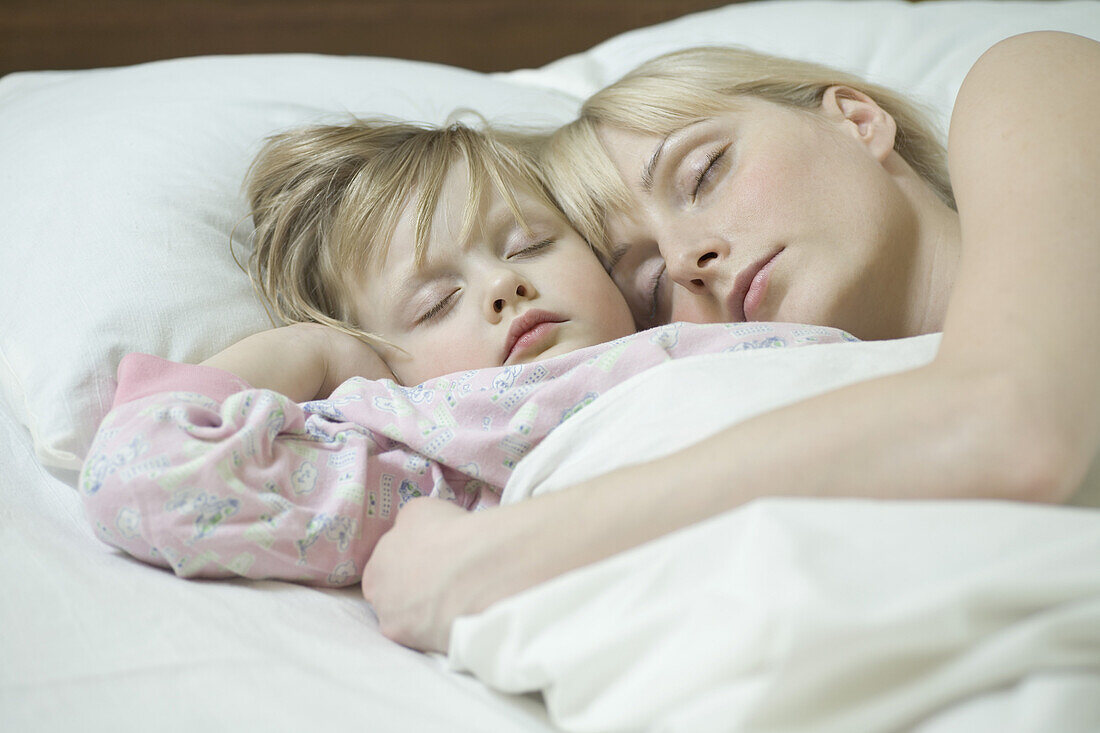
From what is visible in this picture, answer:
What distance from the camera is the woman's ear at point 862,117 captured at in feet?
3.38

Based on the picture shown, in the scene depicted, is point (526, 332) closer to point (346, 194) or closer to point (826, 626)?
point (346, 194)

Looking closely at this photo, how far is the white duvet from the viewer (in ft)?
1.46

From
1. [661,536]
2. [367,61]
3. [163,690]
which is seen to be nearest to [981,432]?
[661,536]

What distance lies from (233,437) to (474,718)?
0.31m

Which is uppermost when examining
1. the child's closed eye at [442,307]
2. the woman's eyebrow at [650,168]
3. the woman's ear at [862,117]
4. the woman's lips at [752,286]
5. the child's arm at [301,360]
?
the woman's ear at [862,117]

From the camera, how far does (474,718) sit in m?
0.54

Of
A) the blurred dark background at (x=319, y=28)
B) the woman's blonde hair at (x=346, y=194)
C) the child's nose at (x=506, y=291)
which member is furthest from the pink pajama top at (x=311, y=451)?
the blurred dark background at (x=319, y=28)

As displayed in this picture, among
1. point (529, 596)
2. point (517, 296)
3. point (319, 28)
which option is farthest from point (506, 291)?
point (319, 28)

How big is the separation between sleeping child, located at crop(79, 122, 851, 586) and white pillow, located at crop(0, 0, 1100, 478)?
8cm

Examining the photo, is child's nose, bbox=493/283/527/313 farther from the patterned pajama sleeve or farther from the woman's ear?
the woman's ear

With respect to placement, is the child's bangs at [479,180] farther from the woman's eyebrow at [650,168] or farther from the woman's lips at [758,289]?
the woman's lips at [758,289]

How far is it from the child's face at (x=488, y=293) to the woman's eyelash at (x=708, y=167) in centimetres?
14

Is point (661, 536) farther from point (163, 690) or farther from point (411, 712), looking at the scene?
point (163, 690)

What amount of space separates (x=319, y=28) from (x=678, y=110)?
114cm
